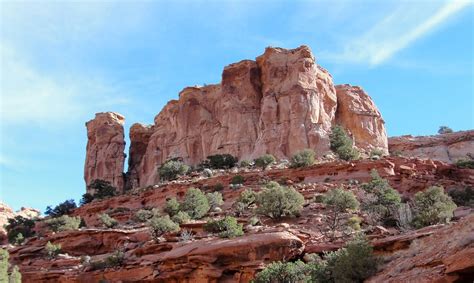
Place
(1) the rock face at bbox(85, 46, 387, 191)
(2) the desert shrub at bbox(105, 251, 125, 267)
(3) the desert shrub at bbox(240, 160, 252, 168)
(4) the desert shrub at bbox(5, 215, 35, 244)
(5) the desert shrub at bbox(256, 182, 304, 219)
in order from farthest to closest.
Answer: (1) the rock face at bbox(85, 46, 387, 191)
(3) the desert shrub at bbox(240, 160, 252, 168)
(4) the desert shrub at bbox(5, 215, 35, 244)
(5) the desert shrub at bbox(256, 182, 304, 219)
(2) the desert shrub at bbox(105, 251, 125, 267)

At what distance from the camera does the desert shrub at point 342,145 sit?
5128 cm

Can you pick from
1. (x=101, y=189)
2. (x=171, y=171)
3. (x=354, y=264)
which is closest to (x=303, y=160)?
(x=171, y=171)

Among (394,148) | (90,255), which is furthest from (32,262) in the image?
(394,148)

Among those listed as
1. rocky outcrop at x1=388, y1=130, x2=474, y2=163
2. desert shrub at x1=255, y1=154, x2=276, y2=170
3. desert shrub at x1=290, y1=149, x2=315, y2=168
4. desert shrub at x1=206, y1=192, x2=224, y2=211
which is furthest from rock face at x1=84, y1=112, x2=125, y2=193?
desert shrub at x1=206, y1=192, x2=224, y2=211

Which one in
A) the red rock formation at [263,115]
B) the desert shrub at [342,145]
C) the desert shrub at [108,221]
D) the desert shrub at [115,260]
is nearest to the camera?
the desert shrub at [115,260]

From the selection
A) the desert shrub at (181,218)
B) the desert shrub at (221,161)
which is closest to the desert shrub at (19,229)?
the desert shrub at (221,161)

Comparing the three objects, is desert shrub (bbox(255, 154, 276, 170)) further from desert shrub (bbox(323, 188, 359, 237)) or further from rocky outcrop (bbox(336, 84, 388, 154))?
desert shrub (bbox(323, 188, 359, 237))

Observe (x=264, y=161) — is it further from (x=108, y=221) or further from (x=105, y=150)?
(x=105, y=150)

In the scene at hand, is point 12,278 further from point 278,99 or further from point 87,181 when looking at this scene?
point 87,181

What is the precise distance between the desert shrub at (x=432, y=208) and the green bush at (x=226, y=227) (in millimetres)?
8535

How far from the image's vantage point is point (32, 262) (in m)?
37.6

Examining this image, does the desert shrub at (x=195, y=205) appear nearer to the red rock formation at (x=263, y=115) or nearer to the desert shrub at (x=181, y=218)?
the desert shrub at (x=181, y=218)

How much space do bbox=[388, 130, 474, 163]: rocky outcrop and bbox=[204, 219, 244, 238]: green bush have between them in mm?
44961

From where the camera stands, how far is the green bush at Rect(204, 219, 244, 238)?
97.5 feet
